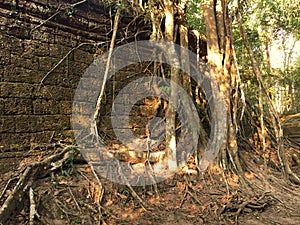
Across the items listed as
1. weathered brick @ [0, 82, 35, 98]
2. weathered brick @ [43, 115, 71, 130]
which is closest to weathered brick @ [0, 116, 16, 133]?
weathered brick @ [0, 82, 35, 98]

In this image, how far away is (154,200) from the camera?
3.76m

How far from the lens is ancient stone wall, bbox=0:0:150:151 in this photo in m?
3.59

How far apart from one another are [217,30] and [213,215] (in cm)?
302

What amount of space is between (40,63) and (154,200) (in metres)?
2.22

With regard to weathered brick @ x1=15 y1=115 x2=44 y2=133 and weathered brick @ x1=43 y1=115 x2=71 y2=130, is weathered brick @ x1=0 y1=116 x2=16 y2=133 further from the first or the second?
weathered brick @ x1=43 y1=115 x2=71 y2=130

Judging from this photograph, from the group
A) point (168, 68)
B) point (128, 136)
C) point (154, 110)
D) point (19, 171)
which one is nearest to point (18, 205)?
point (19, 171)

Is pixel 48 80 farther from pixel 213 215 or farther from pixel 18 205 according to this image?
pixel 213 215

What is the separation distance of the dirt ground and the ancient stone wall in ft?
1.17

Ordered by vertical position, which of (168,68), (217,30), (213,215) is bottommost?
(213,215)

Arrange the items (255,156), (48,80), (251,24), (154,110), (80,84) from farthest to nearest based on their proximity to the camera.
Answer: (251,24), (255,156), (154,110), (80,84), (48,80)

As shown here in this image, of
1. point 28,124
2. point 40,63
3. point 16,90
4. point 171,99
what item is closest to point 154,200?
point 171,99

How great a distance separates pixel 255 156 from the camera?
543 centimetres

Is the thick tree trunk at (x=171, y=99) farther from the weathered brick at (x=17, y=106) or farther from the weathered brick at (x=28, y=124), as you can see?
the weathered brick at (x=17, y=106)

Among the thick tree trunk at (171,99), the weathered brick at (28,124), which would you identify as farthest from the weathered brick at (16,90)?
the thick tree trunk at (171,99)
